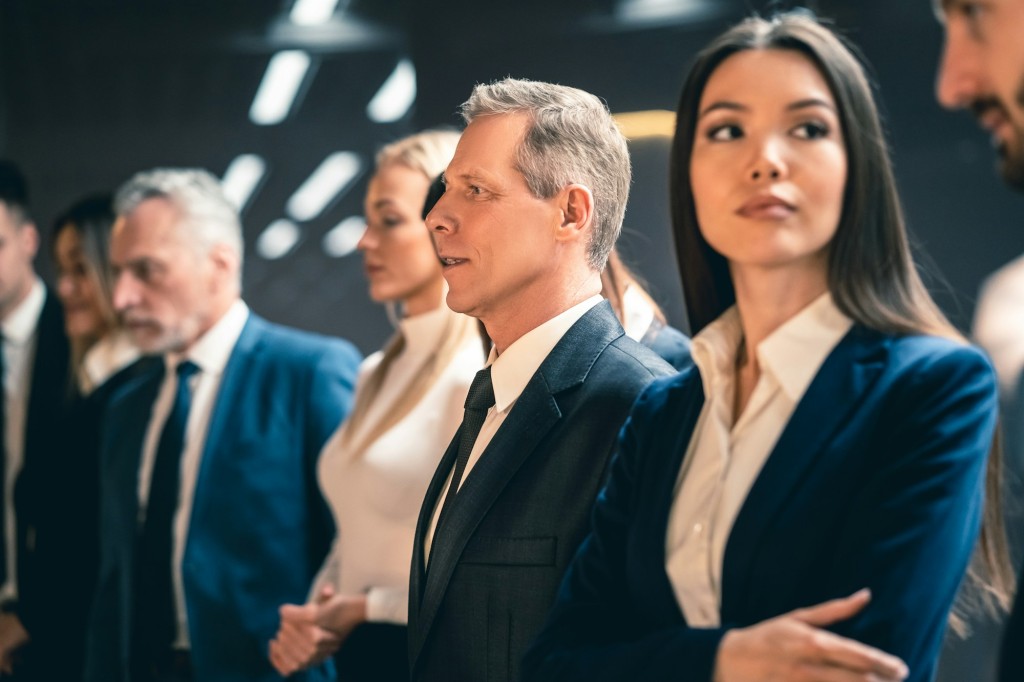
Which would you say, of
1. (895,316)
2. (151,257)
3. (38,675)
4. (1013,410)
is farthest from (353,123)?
(895,316)

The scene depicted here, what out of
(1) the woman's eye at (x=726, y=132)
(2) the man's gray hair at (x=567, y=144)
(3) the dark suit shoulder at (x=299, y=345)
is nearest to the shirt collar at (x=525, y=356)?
(2) the man's gray hair at (x=567, y=144)

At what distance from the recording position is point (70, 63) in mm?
5207

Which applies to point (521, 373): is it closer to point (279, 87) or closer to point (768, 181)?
point (768, 181)

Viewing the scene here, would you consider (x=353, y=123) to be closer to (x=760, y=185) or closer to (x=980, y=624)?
(x=980, y=624)

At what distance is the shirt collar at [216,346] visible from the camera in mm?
3648

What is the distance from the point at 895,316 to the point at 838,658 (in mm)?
427

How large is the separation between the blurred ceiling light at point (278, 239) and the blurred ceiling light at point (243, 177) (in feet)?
0.48

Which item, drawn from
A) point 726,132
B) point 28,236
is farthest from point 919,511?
point 28,236

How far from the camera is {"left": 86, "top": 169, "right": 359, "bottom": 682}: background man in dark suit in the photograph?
3350 millimetres

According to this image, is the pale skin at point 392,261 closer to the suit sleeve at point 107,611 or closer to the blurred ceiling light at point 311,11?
the suit sleeve at point 107,611

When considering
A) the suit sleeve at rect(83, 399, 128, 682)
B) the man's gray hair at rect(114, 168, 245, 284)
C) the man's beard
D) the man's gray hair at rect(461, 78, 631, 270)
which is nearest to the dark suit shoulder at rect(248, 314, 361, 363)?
the man's gray hair at rect(114, 168, 245, 284)

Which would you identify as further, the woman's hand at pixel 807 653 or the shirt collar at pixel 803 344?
the shirt collar at pixel 803 344

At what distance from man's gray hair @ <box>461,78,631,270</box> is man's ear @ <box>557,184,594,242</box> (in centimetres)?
1

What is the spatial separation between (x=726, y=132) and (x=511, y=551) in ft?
2.29
